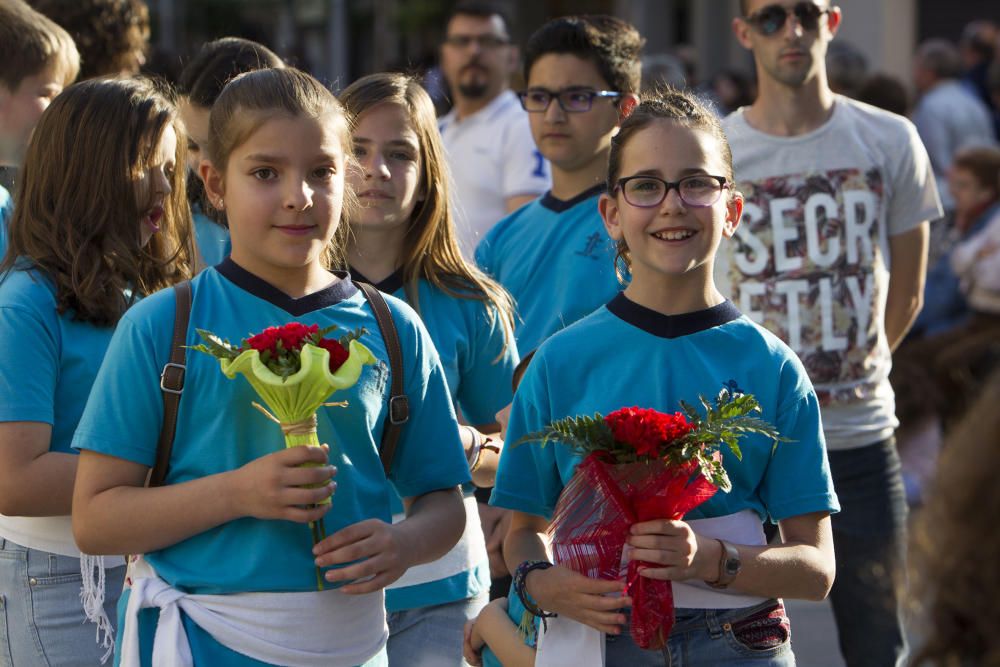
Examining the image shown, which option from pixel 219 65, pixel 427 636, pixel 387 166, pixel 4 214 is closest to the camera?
pixel 427 636

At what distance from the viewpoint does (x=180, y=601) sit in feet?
8.87

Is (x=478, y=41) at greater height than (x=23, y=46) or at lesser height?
lesser

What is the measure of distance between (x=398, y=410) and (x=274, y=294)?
1.12 ft

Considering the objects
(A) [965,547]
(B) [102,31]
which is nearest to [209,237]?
(B) [102,31]

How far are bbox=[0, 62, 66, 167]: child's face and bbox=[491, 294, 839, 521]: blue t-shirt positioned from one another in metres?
2.02

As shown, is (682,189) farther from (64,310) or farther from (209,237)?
(209,237)

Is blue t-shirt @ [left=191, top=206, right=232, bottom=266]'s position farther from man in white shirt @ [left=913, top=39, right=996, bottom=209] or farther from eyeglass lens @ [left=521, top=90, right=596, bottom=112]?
man in white shirt @ [left=913, top=39, right=996, bottom=209]

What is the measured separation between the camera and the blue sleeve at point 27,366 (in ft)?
10.2

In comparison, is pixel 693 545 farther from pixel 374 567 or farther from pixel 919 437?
pixel 919 437

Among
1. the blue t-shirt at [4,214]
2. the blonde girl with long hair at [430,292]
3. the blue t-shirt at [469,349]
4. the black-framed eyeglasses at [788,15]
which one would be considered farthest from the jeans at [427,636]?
the black-framed eyeglasses at [788,15]

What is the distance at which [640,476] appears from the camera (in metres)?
2.66

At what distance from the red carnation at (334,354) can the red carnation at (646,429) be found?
50 centimetres

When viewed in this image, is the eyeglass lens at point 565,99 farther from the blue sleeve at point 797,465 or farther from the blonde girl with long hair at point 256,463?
the blue sleeve at point 797,465

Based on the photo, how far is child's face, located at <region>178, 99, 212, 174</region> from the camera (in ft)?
14.1
